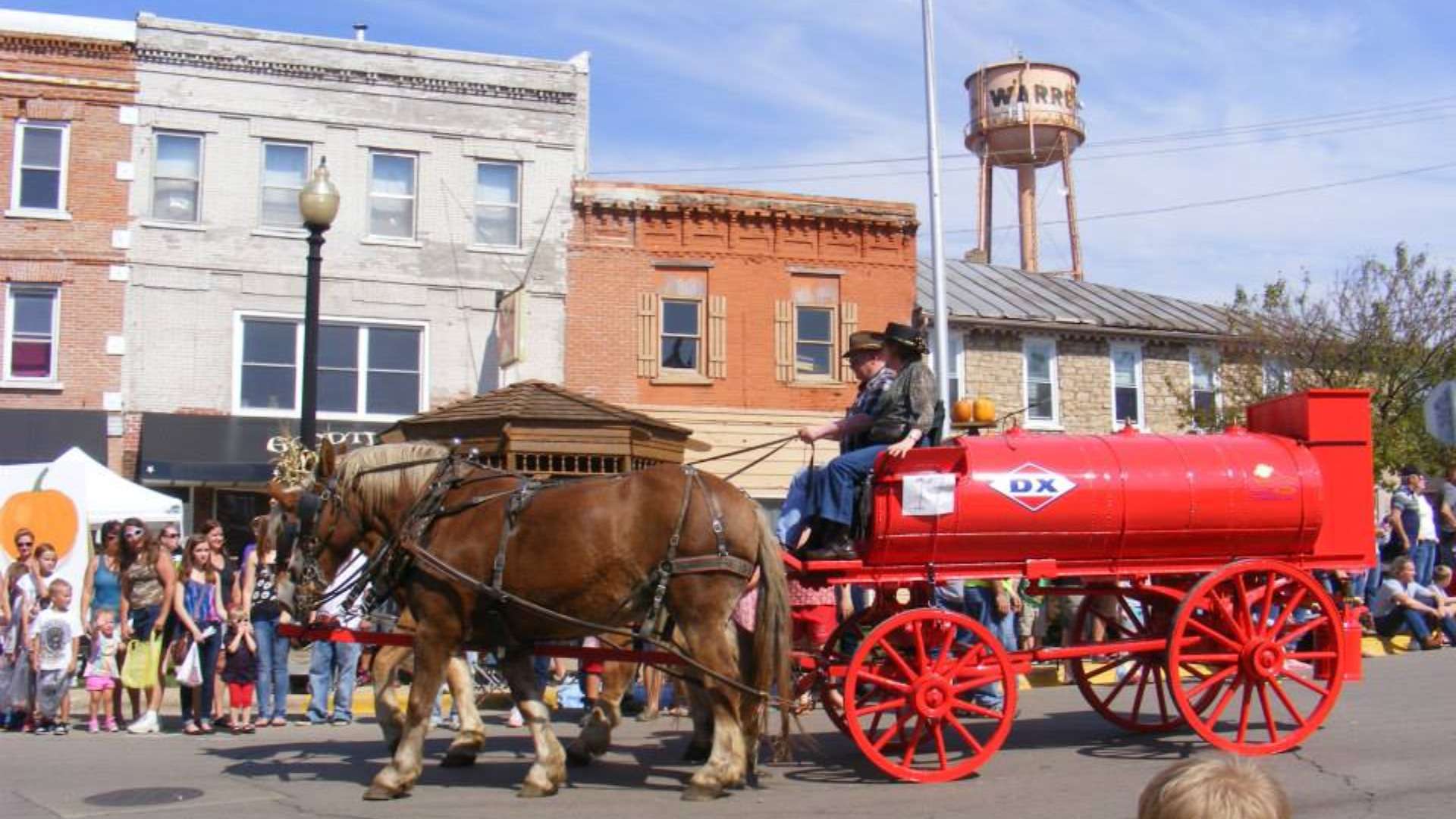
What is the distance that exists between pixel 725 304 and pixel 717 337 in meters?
0.65

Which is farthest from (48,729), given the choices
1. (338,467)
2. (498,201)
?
(498,201)

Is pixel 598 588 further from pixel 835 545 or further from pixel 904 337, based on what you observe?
pixel 904 337

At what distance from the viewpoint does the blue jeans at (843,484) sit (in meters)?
8.41

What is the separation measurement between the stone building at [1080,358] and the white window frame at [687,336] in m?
5.51

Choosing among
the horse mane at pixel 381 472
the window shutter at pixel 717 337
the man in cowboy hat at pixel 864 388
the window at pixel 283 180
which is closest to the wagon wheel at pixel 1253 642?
the man in cowboy hat at pixel 864 388

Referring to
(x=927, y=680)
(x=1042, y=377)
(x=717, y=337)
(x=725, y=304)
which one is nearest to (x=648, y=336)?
(x=717, y=337)

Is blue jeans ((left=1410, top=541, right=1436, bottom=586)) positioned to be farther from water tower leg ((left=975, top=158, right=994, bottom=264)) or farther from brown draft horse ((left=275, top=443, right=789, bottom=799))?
water tower leg ((left=975, top=158, right=994, bottom=264))

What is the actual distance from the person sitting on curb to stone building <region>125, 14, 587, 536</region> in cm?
1338

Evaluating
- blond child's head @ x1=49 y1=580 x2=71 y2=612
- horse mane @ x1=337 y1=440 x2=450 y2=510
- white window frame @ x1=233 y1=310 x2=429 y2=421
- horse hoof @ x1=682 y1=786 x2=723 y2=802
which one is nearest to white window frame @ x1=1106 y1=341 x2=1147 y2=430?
white window frame @ x1=233 y1=310 x2=429 y2=421

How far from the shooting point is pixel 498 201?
2486 cm

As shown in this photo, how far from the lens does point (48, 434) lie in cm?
2144

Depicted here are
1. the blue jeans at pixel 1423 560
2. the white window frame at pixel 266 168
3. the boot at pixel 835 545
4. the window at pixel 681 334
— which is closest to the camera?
the boot at pixel 835 545

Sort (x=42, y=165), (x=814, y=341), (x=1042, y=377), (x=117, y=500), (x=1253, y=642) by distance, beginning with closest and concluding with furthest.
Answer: (x=1253, y=642)
(x=117, y=500)
(x=42, y=165)
(x=814, y=341)
(x=1042, y=377)

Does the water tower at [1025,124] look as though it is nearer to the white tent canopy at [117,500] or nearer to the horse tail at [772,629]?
the white tent canopy at [117,500]
